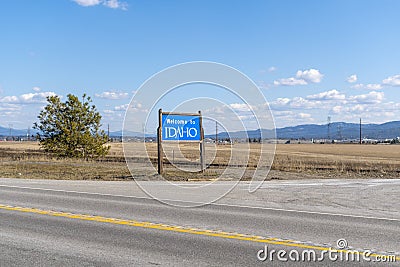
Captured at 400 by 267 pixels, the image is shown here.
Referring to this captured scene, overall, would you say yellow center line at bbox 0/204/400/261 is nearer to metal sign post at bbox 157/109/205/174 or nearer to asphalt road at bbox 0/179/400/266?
asphalt road at bbox 0/179/400/266

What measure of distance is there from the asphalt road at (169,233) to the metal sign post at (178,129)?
9211 mm

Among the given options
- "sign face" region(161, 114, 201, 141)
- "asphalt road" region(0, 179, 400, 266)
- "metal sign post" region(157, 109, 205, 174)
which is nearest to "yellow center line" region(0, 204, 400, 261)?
"asphalt road" region(0, 179, 400, 266)

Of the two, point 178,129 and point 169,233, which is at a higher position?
point 178,129

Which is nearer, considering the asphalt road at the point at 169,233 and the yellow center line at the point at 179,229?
the asphalt road at the point at 169,233

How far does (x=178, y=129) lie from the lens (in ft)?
72.5

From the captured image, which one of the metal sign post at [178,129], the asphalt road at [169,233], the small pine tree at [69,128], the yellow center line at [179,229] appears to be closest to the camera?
the asphalt road at [169,233]

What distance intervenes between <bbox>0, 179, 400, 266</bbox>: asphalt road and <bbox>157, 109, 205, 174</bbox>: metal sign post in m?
9.21

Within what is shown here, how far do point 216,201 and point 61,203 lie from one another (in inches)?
157

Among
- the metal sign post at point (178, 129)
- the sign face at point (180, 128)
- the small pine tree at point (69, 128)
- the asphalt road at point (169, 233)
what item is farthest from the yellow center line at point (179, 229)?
the small pine tree at point (69, 128)

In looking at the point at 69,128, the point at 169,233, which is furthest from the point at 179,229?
the point at 69,128

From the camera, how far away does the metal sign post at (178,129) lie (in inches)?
840

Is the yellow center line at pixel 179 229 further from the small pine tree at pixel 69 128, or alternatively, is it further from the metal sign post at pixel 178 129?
the small pine tree at pixel 69 128

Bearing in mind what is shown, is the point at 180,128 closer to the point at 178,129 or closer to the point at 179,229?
the point at 178,129

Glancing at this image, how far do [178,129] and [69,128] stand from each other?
48.2ft
